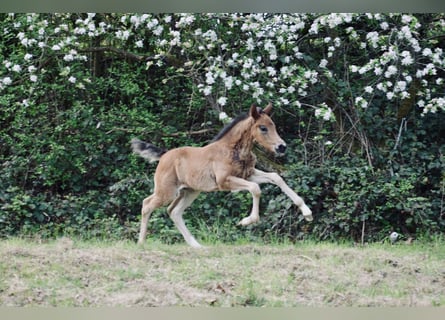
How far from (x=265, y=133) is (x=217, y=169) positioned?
0.44 metres

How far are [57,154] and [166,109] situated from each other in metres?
1.02

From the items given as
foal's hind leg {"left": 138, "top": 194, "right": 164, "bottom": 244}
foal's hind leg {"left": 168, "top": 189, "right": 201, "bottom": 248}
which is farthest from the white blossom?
foal's hind leg {"left": 138, "top": 194, "right": 164, "bottom": 244}

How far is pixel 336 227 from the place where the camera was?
22.8 ft

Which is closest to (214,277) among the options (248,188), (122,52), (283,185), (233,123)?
(248,188)

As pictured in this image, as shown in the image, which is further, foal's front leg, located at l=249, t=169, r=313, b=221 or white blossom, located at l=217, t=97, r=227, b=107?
white blossom, located at l=217, t=97, r=227, b=107

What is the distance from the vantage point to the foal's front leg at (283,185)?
5715mm

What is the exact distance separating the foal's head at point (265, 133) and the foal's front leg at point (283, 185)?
0.18m

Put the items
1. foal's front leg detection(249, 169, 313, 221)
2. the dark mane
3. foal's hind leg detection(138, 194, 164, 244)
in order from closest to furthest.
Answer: foal's front leg detection(249, 169, 313, 221) → the dark mane → foal's hind leg detection(138, 194, 164, 244)

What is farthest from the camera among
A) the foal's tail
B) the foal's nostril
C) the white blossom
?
the white blossom

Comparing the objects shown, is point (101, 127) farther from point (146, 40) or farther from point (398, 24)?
point (398, 24)

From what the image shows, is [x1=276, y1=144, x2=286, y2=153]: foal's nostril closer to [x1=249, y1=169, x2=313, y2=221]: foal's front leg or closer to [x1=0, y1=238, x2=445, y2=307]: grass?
[x1=249, y1=169, x2=313, y2=221]: foal's front leg

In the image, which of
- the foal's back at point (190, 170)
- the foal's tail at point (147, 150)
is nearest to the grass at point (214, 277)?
the foal's back at point (190, 170)

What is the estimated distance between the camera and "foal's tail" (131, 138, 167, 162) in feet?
21.0

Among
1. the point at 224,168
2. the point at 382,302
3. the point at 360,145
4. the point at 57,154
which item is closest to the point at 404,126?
the point at 360,145
